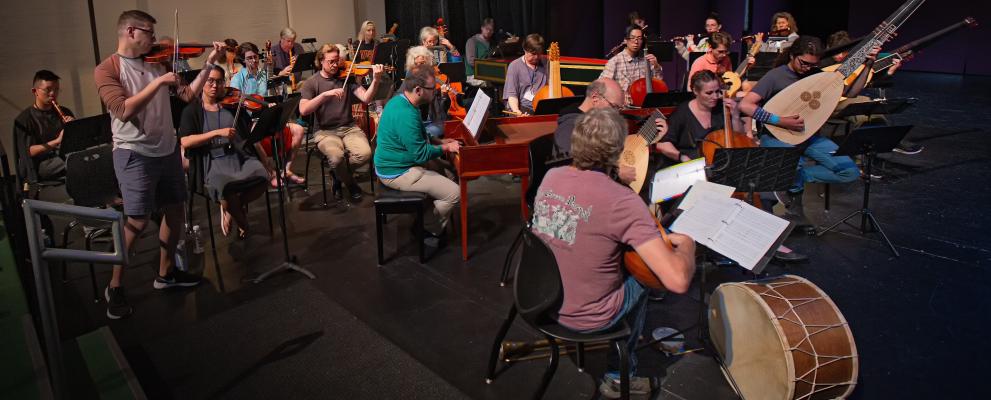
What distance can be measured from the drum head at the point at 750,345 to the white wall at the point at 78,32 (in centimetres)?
800

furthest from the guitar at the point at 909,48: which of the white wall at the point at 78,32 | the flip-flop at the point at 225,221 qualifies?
the white wall at the point at 78,32

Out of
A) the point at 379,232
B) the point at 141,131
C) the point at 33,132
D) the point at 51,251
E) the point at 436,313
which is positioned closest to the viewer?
the point at 51,251

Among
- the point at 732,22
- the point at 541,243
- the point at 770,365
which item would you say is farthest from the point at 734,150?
the point at 732,22

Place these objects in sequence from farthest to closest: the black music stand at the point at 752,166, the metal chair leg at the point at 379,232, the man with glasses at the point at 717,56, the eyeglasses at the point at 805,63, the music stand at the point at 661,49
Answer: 1. the music stand at the point at 661,49
2. the man with glasses at the point at 717,56
3. the eyeglasses at the point at 805,63
4. the metal chair leg at the point at 379,232
5. the black music stand at the point at 752,166

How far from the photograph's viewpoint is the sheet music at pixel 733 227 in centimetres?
282

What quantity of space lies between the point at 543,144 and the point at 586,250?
2.02m

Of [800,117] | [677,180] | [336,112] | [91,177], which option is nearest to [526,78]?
[336,112]

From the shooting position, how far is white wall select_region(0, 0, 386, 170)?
784 centimetres

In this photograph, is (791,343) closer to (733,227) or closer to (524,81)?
(733,227)

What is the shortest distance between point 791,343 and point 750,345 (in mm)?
269

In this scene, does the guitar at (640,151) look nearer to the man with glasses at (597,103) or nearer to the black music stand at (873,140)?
the man with glasses at (597,103)

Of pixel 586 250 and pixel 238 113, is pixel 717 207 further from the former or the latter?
pixel 238 113

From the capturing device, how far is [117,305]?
4.24 m

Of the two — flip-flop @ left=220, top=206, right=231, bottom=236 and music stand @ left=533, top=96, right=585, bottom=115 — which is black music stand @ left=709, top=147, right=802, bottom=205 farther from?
flip-flop @ left=220, top=206, right=231, bottom=236
